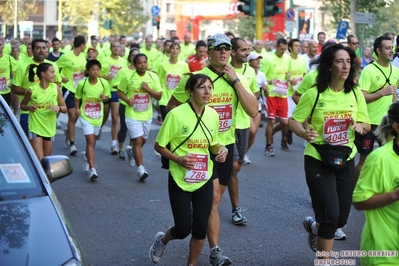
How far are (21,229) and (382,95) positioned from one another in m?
5.63

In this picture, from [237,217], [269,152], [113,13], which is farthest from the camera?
[113,13]

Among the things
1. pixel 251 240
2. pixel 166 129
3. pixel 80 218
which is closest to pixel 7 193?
pixel 166 129

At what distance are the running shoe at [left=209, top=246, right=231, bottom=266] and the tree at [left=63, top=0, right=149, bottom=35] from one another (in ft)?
166

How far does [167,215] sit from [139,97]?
3.32 metres

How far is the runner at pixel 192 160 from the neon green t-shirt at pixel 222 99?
725mm

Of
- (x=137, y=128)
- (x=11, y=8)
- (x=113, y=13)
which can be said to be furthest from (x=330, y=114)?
(x=113, y=13)

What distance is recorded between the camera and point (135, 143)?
1156cm

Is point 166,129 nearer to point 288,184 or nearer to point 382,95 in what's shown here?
point 382,95

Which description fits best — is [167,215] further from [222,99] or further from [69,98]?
[69,98]

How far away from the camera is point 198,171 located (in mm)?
6285

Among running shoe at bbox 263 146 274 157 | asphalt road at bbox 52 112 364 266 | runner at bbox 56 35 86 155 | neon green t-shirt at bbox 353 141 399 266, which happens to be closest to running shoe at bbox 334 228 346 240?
asphalt road at bbox 52 112 364 266

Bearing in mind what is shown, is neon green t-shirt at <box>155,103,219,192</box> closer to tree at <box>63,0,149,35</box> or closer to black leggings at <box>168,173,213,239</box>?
black leggings at <box>168,173,213,239</box>

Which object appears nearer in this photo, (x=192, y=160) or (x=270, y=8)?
(x=192, y=160)

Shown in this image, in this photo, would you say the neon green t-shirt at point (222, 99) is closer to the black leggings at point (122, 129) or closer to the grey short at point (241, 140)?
the grey short at point (241, 140)
